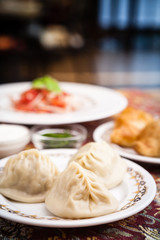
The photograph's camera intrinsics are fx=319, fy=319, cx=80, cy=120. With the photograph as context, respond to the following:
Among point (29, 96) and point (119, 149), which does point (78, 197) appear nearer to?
point (119, 149)

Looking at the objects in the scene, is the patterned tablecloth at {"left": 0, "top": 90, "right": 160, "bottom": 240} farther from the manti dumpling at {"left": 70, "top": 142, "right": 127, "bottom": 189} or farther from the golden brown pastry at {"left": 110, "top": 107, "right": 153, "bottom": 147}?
the golden brown pastry at {"left": 110, "top": 107, "right": 153, "bottom": 147}

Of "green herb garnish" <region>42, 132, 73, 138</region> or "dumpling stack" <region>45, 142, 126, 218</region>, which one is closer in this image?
"dumpling stack" <region>45, 142, 126, 218</region>

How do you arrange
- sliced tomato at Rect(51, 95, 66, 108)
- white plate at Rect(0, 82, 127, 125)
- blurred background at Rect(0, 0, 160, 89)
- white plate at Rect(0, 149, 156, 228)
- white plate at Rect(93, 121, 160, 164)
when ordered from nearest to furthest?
white plate at Rect(0, 149, 156, 228) → white plate at Rect(93, 121, 160, 164) → white plate at Rect(0, 82, 127, 125) → sliced tomato at Rect(51, 95, 66, 108) → blurred background at Rect(0, 0, 160, 89)

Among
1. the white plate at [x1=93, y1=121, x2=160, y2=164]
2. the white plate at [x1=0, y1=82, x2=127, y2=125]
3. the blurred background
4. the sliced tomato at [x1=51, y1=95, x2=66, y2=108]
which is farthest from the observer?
the blurred background

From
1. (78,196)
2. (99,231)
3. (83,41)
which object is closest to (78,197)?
(78,196)

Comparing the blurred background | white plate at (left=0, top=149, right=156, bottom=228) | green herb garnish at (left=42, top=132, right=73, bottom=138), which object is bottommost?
the blurred background

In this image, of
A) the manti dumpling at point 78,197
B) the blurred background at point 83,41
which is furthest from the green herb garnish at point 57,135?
the blurred background at point 83,41

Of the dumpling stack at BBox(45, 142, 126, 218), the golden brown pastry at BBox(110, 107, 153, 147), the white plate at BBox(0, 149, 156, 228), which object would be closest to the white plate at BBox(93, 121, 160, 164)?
the golden brown pastry at BBox(110, 107, 153, 147)
